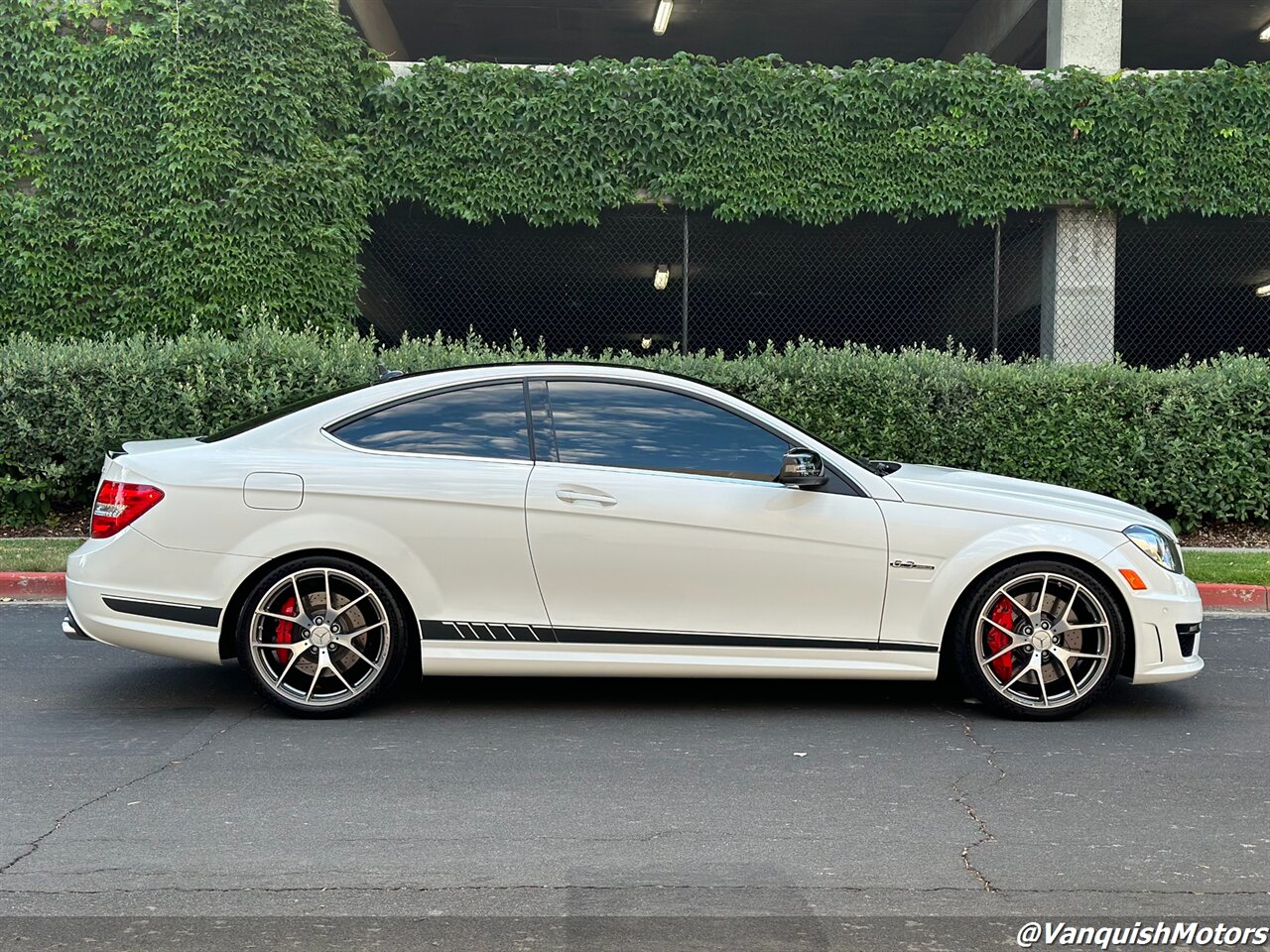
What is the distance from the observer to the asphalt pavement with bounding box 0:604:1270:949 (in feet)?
12.4

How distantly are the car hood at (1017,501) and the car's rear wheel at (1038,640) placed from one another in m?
0.26

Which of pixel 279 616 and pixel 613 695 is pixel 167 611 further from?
pixel 613 695

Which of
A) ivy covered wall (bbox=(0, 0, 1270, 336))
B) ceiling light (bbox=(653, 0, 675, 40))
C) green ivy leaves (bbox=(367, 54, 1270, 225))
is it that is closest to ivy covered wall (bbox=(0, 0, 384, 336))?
ivy covered wall (bbox=(0, 0, 1270, 336))

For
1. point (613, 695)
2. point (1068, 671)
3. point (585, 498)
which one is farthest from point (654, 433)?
point (1068, 671)

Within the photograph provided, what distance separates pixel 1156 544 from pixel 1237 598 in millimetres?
3931

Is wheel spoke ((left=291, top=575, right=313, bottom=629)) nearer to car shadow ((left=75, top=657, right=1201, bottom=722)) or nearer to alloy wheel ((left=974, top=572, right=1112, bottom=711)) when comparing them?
car shadow ((left=75, top=657, right=1201, bottom=722))

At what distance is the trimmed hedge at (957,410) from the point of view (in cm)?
1195

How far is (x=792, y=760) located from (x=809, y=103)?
11.2 metres

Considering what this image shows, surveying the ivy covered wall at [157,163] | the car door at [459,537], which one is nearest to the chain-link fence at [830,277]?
the ivy covered wall at [157,163]

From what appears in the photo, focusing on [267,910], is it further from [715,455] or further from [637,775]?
[715,455]

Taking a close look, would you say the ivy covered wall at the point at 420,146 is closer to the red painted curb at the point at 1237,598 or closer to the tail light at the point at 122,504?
the red painted curb at the point at 1237,598

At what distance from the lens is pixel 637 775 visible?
505 cm

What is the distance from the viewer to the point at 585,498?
580 cm

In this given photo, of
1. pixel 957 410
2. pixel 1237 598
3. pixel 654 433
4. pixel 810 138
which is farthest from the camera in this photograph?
pixel 810 138
